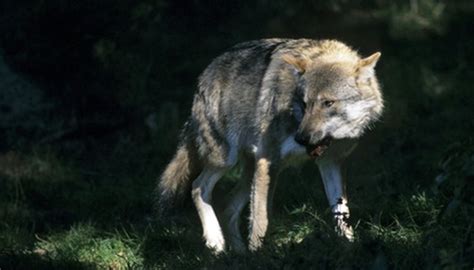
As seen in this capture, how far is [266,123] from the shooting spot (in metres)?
7.50

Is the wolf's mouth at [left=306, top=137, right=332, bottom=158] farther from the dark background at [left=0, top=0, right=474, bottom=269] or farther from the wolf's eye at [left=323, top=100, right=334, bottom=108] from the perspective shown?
the dark background at [left=0, top=0, right=474, bottom=269]

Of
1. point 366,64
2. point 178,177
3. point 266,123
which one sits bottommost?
point 178,177

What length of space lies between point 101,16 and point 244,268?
17.0 feet

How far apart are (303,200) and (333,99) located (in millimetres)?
1264

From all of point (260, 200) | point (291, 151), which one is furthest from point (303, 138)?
point (260, 200)

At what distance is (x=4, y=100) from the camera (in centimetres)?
1005

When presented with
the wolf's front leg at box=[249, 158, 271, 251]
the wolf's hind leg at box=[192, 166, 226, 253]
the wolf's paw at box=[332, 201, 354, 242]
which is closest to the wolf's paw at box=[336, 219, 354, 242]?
the wolf's paw at box=[332, 201, 354, 242]

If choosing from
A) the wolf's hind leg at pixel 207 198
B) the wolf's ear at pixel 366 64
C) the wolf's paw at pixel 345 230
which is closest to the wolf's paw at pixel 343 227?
the wolf's paw at pixel 345 230

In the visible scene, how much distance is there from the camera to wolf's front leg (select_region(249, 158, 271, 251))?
745cm

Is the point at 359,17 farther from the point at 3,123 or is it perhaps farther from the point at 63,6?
the point at 3,123

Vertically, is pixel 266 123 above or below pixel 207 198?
above

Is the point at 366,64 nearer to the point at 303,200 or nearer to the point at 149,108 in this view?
the point at 303,200

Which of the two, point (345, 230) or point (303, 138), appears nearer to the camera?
point (345, 230)

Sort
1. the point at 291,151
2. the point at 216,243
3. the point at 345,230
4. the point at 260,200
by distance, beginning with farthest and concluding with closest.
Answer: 1. the point at 216,243
2. the point at 260,200
3. the point at 291,151
4. the point at 345,230
